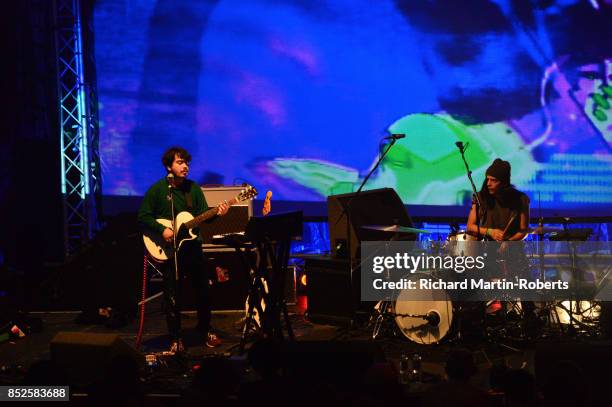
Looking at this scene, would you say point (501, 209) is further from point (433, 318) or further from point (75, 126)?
point (75, 126)

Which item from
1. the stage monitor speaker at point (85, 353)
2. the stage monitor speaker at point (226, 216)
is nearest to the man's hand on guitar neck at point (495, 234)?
the stage monitor speaker at point (226, 216)

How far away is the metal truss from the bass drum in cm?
510

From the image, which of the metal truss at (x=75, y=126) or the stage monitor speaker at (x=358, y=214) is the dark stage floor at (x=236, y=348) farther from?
the metal truss at (x=75, y=126)

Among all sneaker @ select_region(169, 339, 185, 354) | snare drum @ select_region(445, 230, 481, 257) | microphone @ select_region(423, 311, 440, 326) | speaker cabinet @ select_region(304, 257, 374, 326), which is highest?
snare drum @ select_region(445, 230, 481, 257)

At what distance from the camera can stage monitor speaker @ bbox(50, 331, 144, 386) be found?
4.71 meters

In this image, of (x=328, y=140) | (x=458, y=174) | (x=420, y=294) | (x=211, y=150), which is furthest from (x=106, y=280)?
(x=458, y=174)

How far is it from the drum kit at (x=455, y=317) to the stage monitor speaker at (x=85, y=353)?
9.93ft

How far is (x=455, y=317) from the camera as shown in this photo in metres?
6.70

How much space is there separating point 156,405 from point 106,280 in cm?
647

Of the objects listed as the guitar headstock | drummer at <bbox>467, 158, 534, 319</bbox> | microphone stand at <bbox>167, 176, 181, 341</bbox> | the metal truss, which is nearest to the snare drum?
drummer at <bbox>467, 158, 534, 319</bbox>

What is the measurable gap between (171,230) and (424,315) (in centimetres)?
266

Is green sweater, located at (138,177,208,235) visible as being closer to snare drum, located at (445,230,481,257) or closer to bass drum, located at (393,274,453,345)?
bass drum, located at (393,274,453,345)

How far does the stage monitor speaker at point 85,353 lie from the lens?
4.71m

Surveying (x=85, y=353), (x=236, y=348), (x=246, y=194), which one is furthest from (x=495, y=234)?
(x=85, y=353)
